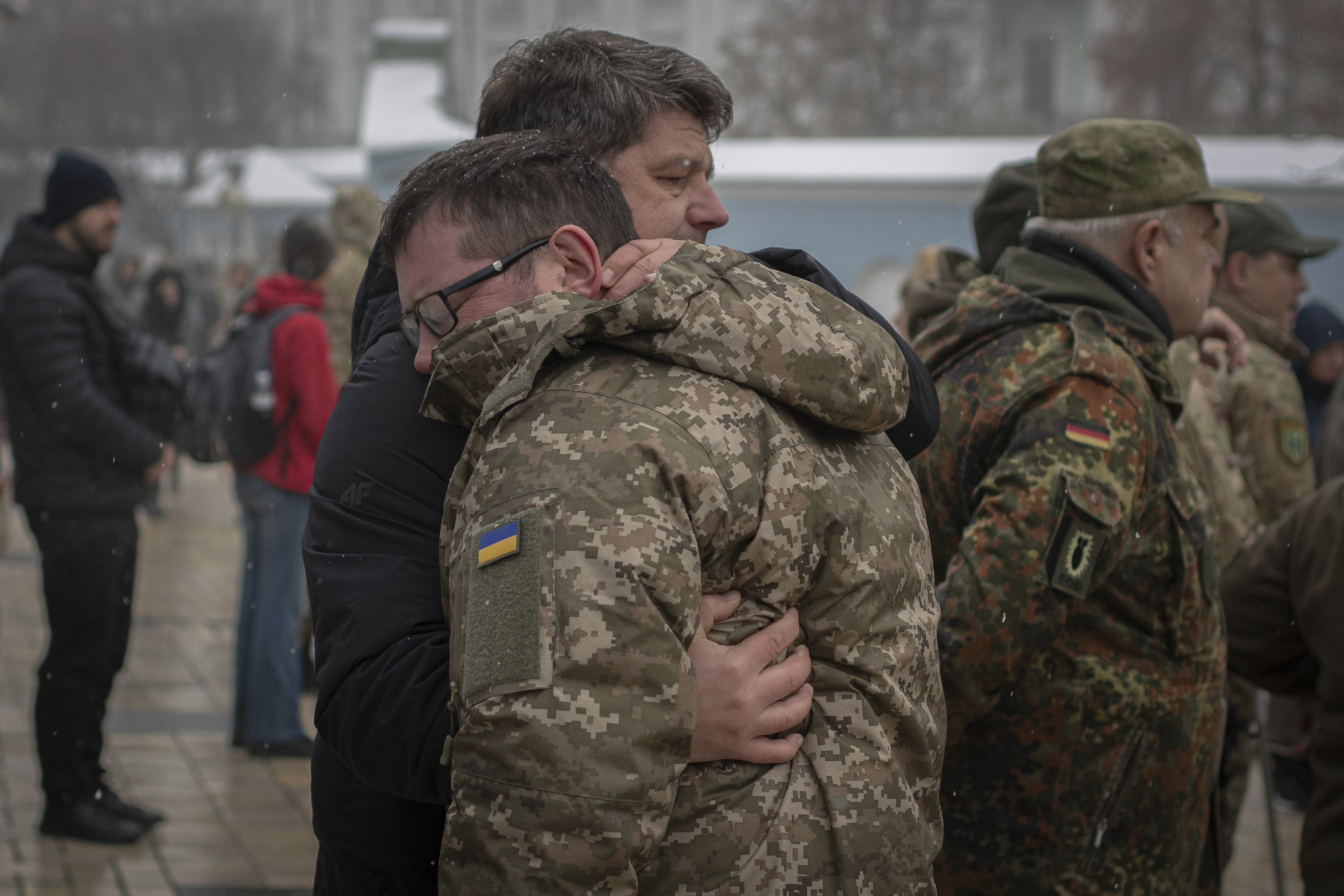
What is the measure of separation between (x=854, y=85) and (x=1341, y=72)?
883 centimetres

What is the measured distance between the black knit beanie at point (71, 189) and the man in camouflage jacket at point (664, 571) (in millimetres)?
3446

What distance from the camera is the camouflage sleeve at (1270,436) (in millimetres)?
4852

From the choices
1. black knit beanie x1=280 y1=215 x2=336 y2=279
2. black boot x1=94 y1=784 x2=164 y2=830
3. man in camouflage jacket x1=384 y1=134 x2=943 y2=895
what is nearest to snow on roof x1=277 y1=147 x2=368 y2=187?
black knit beanie x1=280 y1=215 x2=336 y2=279

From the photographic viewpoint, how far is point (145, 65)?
118 feet

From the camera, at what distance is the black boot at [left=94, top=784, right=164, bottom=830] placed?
14.7 ft

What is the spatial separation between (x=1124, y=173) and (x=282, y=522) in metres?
3.71

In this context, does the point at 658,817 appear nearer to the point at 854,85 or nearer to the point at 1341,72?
the point at 1341,72

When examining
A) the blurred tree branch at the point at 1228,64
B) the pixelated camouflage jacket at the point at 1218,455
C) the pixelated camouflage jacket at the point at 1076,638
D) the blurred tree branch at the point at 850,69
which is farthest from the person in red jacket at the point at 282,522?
the blurred tree branch at the point at 850,69

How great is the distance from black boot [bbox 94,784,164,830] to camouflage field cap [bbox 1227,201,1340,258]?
4253mm

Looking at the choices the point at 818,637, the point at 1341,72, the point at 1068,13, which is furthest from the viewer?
→ the point at 1068,13

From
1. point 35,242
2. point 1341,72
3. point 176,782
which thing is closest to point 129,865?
point 176,782

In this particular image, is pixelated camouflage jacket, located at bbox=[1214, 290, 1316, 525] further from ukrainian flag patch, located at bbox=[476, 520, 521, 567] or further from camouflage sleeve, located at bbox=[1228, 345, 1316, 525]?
ukrainian flag patch, located at bbox=[476, 520, 521, 567]

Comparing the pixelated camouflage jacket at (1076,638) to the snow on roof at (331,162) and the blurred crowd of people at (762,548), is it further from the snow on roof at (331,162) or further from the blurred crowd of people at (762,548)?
the snow on roof at (331,162)

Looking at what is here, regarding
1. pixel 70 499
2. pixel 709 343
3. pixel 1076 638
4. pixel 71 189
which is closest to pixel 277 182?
pixel 71 189
